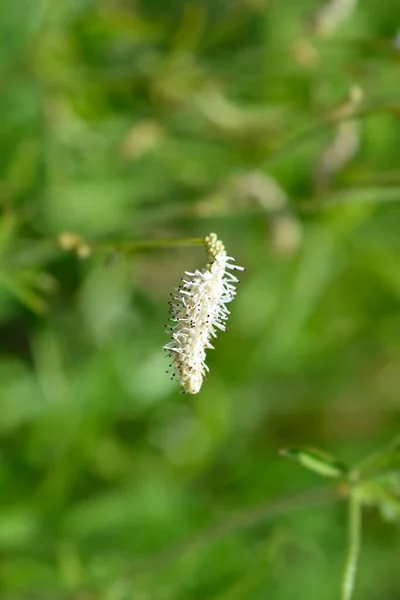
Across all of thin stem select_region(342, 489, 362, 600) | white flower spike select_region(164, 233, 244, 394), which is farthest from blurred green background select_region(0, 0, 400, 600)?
white flower spike select_region(164, 233, 244, 394)

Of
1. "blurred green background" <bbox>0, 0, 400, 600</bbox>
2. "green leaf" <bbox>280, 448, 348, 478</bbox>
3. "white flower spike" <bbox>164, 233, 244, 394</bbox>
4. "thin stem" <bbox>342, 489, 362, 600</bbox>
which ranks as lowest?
"thin stem" <bbox>342, 489, 362, 600</bbox>

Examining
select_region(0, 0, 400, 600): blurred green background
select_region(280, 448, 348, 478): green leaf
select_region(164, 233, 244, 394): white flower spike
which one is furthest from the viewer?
select_region(0, 0, 400, 600): blurred green background

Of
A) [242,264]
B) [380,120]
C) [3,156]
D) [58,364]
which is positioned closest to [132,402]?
[58,364]

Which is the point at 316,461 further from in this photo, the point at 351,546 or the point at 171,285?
the point at 171,285

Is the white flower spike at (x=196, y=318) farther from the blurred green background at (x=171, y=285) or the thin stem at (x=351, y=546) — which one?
the blurred green background at (x=171, y=285)

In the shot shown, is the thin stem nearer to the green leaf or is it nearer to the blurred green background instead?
the green leaf

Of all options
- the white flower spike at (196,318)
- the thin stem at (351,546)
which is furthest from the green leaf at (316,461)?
the white flower spike at (196,318)

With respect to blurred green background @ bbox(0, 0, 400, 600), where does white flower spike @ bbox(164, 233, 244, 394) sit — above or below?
below

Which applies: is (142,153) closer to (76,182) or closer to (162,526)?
(76,182)
